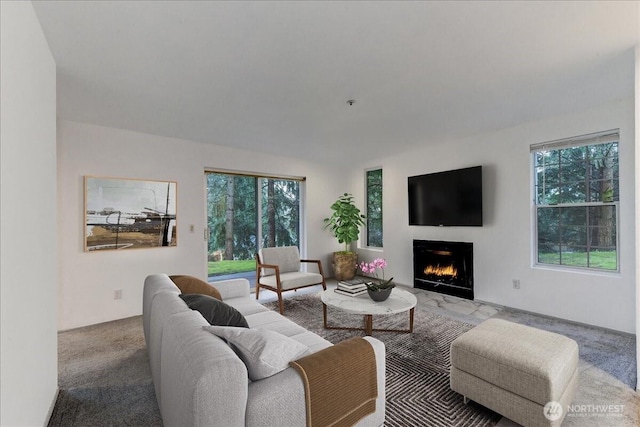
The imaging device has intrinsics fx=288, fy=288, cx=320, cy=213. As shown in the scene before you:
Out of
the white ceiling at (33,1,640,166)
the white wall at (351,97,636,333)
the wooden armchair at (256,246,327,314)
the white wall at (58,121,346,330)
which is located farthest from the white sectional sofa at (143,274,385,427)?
the white wall at (351,97,636,333)

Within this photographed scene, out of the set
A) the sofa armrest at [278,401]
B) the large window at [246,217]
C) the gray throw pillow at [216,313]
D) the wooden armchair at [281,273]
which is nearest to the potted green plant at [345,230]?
the large window at [246,217]

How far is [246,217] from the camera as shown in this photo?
4.93m

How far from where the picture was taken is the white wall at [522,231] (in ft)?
9.55

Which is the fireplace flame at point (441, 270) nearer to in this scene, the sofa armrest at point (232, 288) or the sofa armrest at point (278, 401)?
the sofa armrest at point (232, 288)

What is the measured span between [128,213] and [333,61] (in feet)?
10.2

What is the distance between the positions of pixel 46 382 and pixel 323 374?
1.76m

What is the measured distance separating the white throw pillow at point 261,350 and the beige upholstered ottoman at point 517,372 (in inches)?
47.2

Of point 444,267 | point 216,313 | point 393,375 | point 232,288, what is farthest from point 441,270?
point 216,313

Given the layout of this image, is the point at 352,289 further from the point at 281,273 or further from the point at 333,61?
the point at 333,61

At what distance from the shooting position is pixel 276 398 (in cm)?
114

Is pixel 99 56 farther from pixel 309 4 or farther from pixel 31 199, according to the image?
pixel 309 4

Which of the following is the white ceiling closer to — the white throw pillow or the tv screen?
the tv screen

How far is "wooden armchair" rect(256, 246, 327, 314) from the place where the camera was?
3.87m

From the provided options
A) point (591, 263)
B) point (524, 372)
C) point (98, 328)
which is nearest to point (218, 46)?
point (524, 372)
